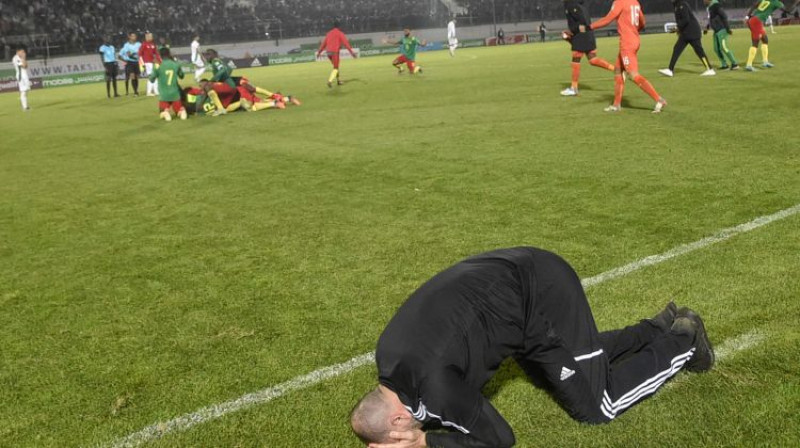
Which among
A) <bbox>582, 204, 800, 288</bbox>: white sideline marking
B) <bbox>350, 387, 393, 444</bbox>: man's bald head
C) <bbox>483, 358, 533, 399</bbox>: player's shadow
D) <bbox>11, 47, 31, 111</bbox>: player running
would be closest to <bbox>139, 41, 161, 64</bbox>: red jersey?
<bbox>11, 47, 31, 111</bbox>: player running

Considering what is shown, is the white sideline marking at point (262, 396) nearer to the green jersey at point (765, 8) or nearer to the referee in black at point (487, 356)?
the referee in black at point (487, 356)

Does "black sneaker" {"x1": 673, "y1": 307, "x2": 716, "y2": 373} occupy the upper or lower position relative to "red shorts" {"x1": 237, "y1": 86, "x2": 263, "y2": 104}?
lower

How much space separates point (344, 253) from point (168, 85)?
496 inches

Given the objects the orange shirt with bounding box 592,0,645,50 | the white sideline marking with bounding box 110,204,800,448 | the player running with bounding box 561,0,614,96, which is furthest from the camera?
the player running with bounding box 561,0,614,96

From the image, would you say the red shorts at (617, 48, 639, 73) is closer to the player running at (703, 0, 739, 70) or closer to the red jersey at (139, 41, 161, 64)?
the player running at (703, 0, 739, 70)

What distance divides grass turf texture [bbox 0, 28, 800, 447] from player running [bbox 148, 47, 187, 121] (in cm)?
413

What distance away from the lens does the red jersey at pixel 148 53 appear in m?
25.0

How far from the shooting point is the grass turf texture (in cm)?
338

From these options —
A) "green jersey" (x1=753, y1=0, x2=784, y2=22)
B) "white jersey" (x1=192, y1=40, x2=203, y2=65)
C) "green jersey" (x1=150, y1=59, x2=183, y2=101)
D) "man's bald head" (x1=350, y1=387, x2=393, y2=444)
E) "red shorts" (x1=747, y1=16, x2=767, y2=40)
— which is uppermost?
"white jersey" (x1=192, y1=40, x2=203, y2=65)

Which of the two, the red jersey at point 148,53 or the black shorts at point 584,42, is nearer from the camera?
the black shorts at point 584,42

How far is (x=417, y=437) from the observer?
279 centimetres

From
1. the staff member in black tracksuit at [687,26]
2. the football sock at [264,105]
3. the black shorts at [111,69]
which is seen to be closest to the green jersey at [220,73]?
the football sock at [264,105]

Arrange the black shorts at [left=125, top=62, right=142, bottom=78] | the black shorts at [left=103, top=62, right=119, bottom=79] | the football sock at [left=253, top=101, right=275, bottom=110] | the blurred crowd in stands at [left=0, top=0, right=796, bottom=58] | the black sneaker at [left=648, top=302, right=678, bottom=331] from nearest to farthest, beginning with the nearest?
1. the black sneaker at [left=648, top=302, right=678, bottom=331]
2. the football sock at [left=253, top=101, right=275, bottom=110]
3. the black shorts at [left=103, top=62, right=119, bottom=79]
4. the black shorts at [left=125, top=62, right=142, bottom=78]
5. the blurred crowd in stands at [left=0, top=0, right=796, bottom=58]

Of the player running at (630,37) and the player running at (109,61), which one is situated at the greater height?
the player running at (109,61)
